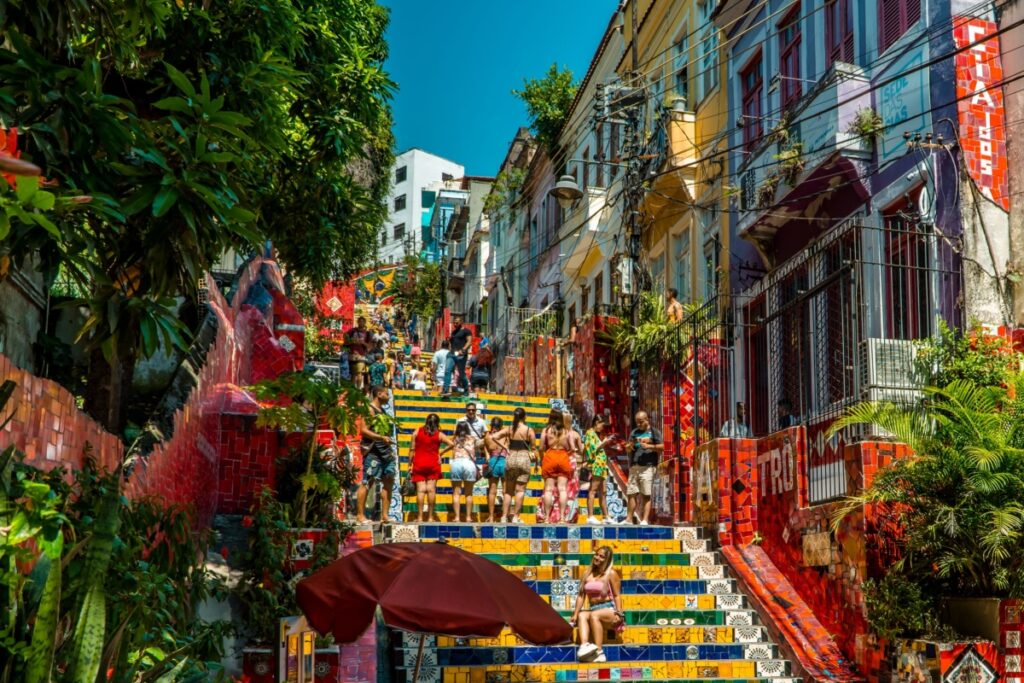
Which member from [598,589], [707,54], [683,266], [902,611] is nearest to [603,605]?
[598,589]

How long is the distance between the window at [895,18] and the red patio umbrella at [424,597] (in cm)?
916

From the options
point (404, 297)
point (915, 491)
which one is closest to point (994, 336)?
point (915, 491)

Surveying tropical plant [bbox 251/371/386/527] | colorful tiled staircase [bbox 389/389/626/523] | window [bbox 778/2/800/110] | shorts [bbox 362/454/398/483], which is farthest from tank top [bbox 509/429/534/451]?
window [bbox 778/2/800/110]

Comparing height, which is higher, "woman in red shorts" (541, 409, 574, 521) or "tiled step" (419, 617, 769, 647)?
"woman in red shorts" (541, 409, 574, 521)

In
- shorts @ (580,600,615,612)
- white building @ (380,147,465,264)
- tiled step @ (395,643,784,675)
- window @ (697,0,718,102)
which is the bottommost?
tiled step @ (395,643,784,675)

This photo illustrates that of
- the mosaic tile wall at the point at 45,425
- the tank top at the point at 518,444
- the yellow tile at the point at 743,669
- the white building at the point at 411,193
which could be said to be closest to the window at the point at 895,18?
the tank top at the point at 518,444

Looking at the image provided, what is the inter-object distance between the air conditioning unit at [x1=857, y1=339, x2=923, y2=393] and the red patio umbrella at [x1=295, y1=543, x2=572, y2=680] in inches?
178

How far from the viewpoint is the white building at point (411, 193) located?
229 feet

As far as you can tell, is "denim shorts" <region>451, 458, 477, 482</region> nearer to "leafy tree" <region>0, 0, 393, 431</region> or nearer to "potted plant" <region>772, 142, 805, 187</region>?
"potted plant" <region>772, 142, 805, 187</region>

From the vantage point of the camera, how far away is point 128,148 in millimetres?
7160

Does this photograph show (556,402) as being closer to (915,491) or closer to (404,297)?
(915,491)

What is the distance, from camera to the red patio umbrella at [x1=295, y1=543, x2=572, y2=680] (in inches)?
341

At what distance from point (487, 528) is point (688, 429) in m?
5.18

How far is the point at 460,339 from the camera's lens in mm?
24125
